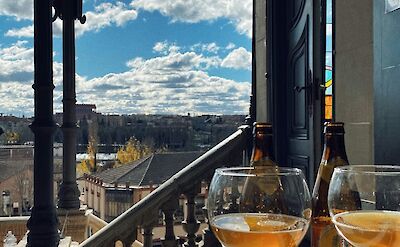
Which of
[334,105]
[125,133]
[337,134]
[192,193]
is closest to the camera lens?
[337,134]

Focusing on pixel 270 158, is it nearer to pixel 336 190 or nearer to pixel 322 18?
pixel 336 190

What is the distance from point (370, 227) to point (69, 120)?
3862 mm

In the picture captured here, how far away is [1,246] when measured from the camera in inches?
181

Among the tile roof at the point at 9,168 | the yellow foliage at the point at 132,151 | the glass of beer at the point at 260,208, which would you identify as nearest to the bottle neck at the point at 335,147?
the glass of beer at the point at 260,208

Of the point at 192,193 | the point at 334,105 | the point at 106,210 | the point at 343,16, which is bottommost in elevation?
the point at 106,210

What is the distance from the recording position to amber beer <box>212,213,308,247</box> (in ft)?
2.11

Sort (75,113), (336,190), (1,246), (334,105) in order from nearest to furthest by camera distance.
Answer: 1. (336,190)
2. (334,105)
3. (75,113)
4. (1,246)

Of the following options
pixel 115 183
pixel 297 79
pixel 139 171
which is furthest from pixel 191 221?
pixel 115 183

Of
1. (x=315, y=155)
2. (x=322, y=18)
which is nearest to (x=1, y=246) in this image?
(x=315, y=155)

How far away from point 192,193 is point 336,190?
1986mm

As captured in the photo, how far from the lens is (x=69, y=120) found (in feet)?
13.9

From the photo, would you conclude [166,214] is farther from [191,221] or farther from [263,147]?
[263,147]

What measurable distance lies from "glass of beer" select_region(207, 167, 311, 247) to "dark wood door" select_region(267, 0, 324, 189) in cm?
204

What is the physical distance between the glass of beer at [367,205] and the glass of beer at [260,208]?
0.04m
